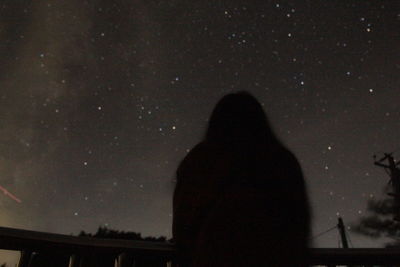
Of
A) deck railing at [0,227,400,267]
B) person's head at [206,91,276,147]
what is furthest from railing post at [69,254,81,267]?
person's head at [206,91,276,147]

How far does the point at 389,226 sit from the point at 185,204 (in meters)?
23.2

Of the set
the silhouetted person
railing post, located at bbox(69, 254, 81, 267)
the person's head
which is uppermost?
the person's head

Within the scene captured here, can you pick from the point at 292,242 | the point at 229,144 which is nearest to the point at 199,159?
the point at 229,144

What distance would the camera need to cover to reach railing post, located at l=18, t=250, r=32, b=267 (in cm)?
175

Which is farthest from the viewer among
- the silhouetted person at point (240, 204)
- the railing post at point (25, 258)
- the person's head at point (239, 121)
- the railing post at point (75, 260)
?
the railing post at point (75, 260)

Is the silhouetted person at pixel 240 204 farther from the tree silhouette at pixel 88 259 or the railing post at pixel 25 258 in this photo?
the railing post at pixel 25 258

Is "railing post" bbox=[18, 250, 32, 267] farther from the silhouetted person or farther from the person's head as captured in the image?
the person's head

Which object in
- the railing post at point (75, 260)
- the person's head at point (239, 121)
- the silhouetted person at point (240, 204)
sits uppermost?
the person's head at point (239, 121)

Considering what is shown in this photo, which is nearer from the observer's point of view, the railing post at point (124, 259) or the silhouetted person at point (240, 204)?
the silhouetted person at point (240, 204)

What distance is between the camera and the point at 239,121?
1.30 m

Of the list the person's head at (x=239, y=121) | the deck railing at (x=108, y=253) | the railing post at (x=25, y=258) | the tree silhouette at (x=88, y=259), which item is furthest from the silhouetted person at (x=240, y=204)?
the railing post at (x=25, y=258)

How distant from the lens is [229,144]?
1.13 metres

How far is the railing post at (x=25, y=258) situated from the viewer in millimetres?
1746

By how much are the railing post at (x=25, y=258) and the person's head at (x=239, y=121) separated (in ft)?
4.54
